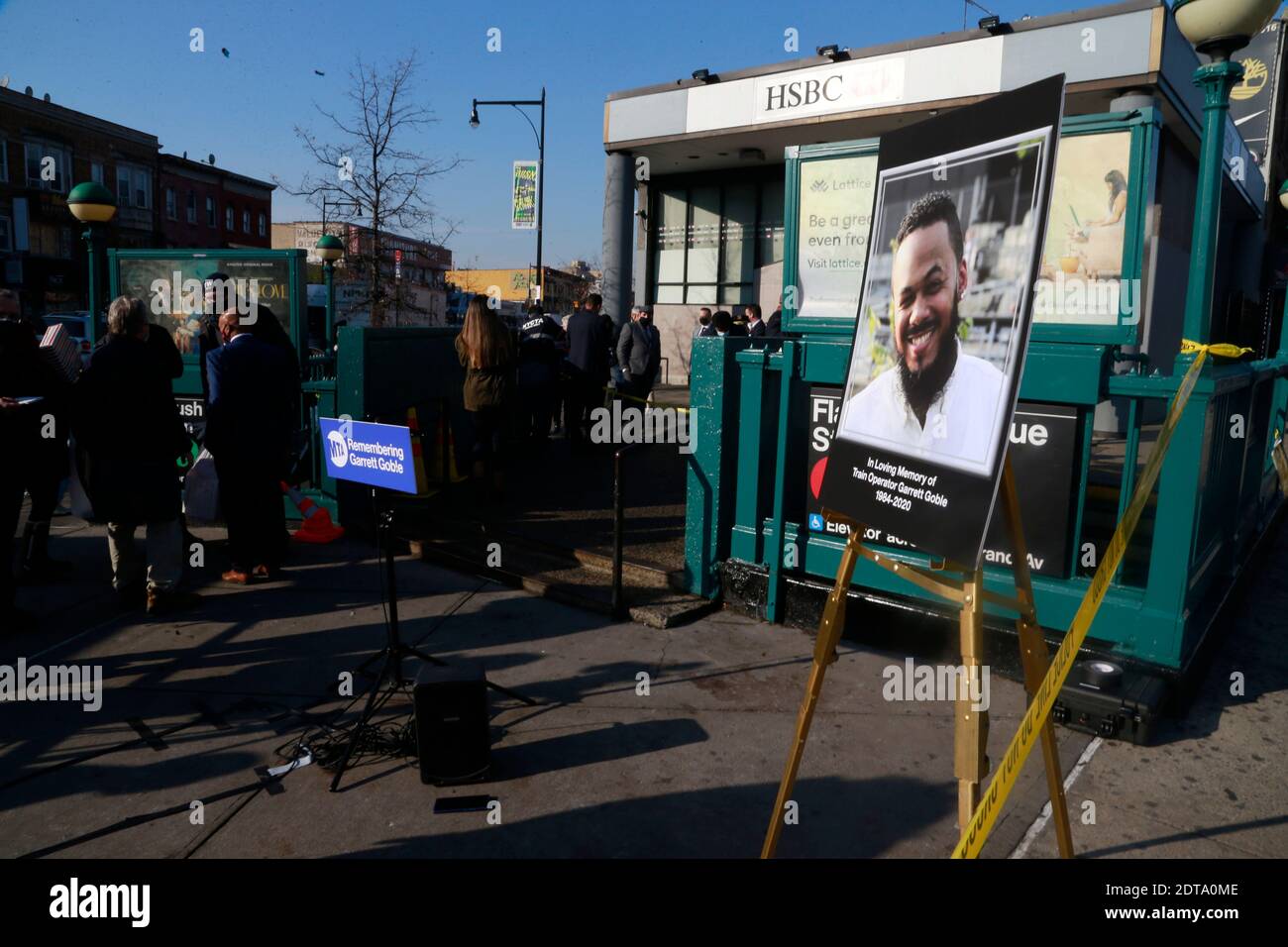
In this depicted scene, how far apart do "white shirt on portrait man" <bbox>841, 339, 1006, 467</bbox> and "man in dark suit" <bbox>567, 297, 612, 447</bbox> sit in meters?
8.53

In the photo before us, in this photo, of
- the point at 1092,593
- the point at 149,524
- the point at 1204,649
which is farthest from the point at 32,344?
the point at 1204,649

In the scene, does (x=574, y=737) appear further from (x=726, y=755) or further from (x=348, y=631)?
(x=348, y=631)

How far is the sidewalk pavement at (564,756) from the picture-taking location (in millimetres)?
3412

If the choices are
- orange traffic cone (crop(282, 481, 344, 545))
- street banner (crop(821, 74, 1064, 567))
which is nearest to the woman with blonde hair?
orange traffic cone (crop(282, 481, 344, 545))

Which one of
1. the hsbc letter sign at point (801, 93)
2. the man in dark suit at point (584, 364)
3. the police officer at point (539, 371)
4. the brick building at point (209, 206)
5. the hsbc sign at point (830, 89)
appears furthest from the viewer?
the brick building at point (209, 206)

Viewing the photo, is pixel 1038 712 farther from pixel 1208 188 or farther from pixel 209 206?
pixel 209 206

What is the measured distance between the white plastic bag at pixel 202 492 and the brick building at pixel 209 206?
1733 inches

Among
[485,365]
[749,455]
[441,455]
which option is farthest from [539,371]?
[749,455]

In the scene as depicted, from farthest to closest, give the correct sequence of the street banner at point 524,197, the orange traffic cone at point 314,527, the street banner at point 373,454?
the street banner at point 524,197 < the orange traffic cone at point 314,527 < the street banner at point 373,454

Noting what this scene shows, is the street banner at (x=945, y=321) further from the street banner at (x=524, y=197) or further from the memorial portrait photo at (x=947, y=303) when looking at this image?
the street banner at (x=524, y=197)

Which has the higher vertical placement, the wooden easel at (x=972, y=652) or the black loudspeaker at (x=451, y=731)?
the wooden easel at (x=972, y=652)

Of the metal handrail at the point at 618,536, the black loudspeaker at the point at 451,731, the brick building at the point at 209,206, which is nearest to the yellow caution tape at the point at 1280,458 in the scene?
the metal handrail at the point at 618,536

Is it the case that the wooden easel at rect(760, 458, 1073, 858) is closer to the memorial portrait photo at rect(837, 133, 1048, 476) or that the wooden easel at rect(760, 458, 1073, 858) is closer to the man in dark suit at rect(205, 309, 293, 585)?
the memorial portrait photo at rect(837, 133, 1048, 476)
